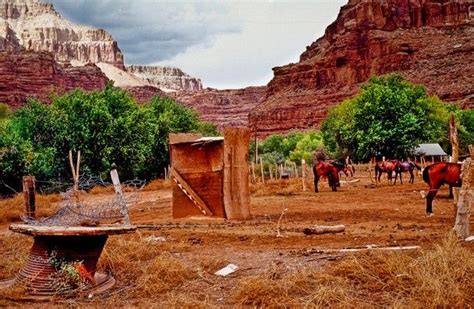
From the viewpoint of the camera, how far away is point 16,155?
2798 centimetres

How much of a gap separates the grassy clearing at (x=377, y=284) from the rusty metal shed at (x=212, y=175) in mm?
7421

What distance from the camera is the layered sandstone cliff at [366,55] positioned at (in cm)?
11350

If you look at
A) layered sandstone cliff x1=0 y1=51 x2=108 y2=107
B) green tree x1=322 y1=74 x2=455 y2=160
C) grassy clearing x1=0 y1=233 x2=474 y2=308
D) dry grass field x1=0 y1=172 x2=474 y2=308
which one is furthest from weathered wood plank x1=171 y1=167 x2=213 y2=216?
layered sandstone cliff x1=0 y1=51 x2=108 y2=107

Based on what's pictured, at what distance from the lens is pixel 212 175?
15492 mm

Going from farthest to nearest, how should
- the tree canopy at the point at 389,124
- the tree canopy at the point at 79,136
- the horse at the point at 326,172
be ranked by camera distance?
the tree canopy at the point at 389,124
the tree canopy at the point at 79,136
the horse at the point at 326,172

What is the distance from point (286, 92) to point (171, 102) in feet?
298

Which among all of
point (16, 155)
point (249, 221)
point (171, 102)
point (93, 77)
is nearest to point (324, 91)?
point (93, 77)

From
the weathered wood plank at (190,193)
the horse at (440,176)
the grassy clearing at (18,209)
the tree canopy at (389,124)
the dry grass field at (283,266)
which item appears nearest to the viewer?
the dry grass field at (283,266)

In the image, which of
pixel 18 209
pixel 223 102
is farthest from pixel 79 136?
pixel 223 102

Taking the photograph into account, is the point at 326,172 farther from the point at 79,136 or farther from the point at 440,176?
the point at 79,136

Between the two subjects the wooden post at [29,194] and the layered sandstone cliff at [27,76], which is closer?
the wooden post at [29,194]

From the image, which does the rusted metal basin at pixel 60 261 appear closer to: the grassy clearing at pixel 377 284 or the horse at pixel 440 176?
the grassy clearing at pixel 377 284

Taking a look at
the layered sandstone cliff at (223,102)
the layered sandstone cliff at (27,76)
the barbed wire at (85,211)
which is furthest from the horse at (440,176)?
the layered sandstone cliff at (223,102)

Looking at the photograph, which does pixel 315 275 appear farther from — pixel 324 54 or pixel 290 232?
pixel 324 54
